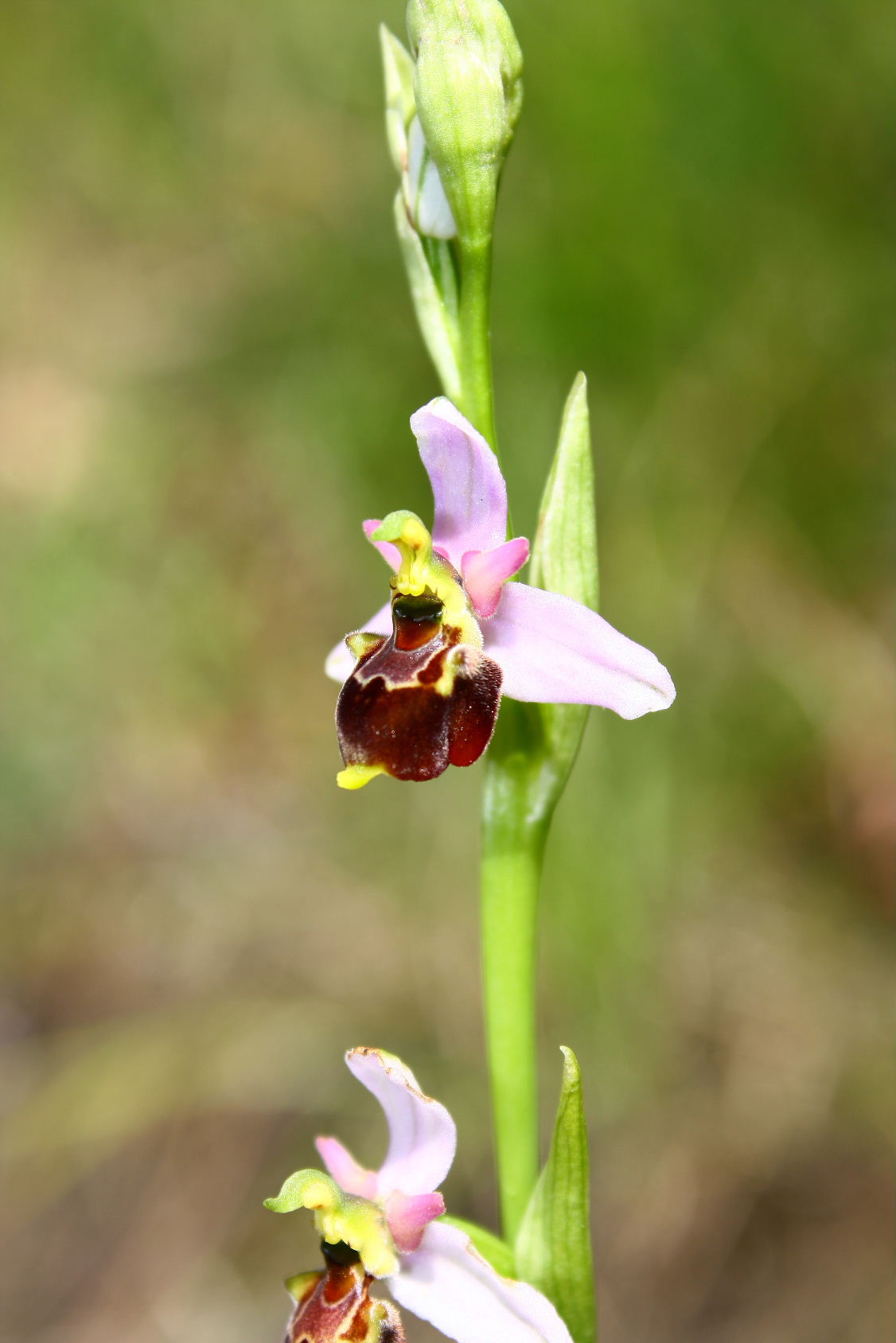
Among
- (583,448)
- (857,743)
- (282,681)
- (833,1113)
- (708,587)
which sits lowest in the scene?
(833,1113)

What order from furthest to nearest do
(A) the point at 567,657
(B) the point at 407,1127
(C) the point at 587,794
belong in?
(C) the point at 587,794
(B) the point at 407,1127
(A) the point at 567,657

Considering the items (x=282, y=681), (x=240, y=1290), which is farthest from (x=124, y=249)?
(x=240, y=1290)

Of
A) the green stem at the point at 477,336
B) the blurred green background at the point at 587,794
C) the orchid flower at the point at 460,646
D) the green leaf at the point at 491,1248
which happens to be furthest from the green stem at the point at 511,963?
the blurred green background at the point at 587,794

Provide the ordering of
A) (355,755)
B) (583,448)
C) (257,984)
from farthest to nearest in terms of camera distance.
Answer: (257,984)
(583,448)
(355,755)

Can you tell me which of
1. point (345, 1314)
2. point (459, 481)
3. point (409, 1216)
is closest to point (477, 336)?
point (459, 481)

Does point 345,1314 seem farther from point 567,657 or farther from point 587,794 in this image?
point 587,794

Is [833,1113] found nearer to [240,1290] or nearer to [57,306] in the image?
[240,1290]

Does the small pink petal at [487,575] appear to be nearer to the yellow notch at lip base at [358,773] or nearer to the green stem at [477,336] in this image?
the green stem at [477,336]

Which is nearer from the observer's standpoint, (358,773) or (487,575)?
(358,773)

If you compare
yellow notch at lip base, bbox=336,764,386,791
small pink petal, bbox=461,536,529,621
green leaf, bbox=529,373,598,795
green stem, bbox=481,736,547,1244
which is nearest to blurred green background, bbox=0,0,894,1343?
green stem, bbox=481,736,547,1244
